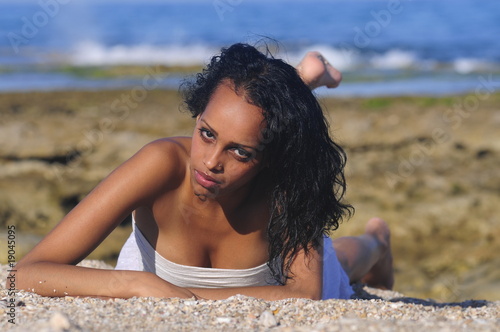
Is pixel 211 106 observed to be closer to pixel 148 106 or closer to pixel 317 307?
pixel 317 307

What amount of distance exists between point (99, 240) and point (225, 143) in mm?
711

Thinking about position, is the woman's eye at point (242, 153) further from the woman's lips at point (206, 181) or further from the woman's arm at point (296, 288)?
the woman's arm at point (296, 288)

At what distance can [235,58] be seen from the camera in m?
3.05

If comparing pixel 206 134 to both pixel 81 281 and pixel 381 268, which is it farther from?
pixel 381 268

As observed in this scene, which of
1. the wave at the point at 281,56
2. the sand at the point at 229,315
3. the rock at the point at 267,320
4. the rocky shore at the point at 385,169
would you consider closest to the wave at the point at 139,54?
the wave at the point at 281,56

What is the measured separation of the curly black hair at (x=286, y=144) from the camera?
288 cm

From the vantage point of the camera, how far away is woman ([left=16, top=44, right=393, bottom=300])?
2.83m

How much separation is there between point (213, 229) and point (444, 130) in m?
6.07

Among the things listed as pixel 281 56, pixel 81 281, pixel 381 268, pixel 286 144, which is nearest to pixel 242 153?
pixel 286 144

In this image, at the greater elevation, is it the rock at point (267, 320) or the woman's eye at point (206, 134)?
the woman's eye at point (206, 134)

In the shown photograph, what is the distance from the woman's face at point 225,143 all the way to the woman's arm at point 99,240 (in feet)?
0.79

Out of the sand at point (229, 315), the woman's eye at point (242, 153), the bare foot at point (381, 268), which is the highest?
the woman's eye at point (242, 153)

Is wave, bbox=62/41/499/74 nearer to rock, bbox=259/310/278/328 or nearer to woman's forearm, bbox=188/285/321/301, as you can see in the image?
woman's forearm, bbox=188/285/321/301

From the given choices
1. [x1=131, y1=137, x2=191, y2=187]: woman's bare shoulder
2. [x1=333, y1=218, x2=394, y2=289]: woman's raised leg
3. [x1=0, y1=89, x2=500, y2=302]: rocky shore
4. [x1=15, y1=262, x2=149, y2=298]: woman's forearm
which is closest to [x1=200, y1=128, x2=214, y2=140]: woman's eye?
[x1=131, y1=137, x2=191, y2=187]: woman's bare shoulder
